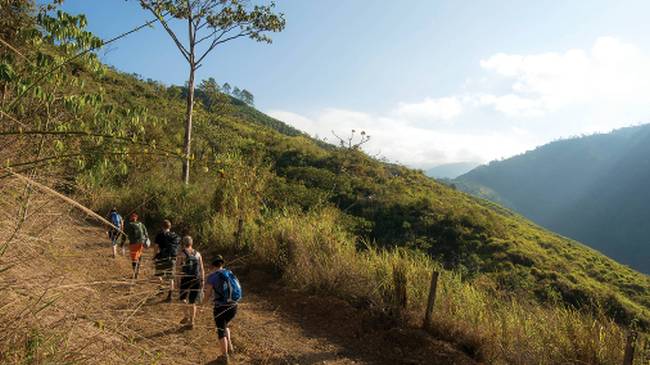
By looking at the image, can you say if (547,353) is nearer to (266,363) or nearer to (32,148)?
(266,363)

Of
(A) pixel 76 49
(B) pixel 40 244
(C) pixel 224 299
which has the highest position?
(A) pixel 76 49

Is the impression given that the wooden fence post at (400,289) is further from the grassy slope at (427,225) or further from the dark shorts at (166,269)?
the grassy slope at (427,225)

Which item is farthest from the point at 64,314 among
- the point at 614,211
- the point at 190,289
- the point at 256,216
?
the point at 614,211

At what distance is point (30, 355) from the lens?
1911mm

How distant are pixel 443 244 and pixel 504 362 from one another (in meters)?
28.5

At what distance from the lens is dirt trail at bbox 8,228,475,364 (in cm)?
204

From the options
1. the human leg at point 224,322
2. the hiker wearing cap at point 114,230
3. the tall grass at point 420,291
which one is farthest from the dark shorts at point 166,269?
the human leg at point 224,322

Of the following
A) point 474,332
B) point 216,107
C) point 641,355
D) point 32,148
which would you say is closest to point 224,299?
point 32,148

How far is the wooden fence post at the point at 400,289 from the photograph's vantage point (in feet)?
25.2

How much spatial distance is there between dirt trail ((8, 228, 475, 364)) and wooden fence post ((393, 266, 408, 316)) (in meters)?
0.48

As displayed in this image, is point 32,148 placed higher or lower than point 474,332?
higher

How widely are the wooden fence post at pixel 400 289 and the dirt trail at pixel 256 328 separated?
1.56ft

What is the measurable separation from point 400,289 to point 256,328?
2717 mm

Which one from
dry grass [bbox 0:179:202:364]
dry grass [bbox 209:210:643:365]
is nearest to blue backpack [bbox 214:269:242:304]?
dry grass [bbox 0:179:202:364]
